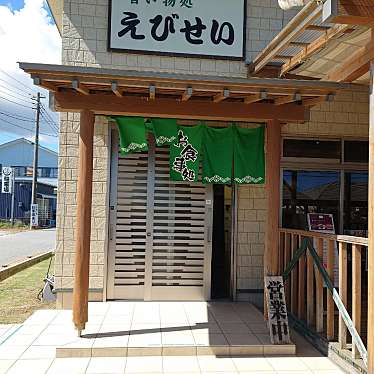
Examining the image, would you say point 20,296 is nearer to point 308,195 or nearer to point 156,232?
point 156,232

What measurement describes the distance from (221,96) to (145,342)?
341cm

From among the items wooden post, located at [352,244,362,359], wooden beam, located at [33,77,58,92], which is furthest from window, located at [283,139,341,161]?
wooden beam, located at [33,77,58,92]

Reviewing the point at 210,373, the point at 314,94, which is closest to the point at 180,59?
the point at 314,94

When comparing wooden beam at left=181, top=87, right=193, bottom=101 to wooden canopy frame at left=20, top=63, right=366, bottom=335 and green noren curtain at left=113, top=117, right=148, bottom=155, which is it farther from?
green noren curtain at left=113, top=117, right=148, bottom=155

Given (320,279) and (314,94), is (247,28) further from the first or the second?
(320,279)

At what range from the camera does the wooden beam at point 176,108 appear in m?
5.70

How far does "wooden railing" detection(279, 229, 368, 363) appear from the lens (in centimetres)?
483

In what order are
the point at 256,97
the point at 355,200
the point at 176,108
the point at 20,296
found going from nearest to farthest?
the point at 256,97
the point at 176,108
the point at 355,200
the point at 20,296

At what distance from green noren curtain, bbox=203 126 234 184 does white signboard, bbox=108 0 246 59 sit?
66.6 inches

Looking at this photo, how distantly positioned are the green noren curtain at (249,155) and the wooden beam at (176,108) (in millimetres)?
1067

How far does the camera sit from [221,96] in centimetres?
551

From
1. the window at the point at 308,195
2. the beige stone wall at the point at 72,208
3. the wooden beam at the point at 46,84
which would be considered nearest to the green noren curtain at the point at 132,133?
the beige stone wall at the point at 72,208

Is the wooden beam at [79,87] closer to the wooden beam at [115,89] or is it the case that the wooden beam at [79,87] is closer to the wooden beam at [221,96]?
the wooden beam at [115,89]

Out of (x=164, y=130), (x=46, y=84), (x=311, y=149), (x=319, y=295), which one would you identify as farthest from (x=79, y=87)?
(x=311, y=149)
